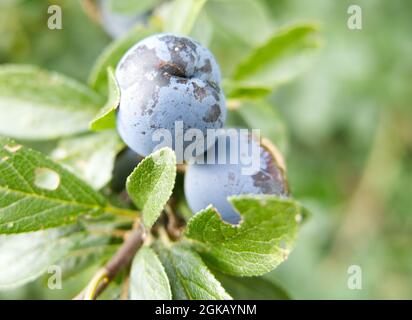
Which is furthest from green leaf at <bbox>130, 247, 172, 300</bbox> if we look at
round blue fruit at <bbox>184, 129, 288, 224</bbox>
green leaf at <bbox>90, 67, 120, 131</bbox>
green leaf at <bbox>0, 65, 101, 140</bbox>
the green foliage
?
green leaf at <bbox>0, 65, 101, 140</bbox>

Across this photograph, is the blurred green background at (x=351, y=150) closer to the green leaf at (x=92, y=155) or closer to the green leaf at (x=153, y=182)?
the green leaf at (x=92, y=155)

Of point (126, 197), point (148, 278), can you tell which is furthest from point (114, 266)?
point (126, 197)

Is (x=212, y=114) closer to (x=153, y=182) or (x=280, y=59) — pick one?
(x=153, y=182)

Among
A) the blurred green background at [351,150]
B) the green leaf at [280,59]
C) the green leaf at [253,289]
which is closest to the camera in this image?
the green leaf at [253,289]

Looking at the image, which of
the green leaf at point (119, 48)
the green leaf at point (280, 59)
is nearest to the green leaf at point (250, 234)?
the green leaf at point (119, 48)

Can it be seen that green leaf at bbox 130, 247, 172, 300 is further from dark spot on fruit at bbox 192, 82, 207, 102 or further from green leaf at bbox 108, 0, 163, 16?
green leaf at bbox 108, 0, 163, 16

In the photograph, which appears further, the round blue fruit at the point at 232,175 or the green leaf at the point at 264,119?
the green leaf at the point at 264,119

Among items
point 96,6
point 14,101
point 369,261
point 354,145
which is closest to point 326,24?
point 354,145
